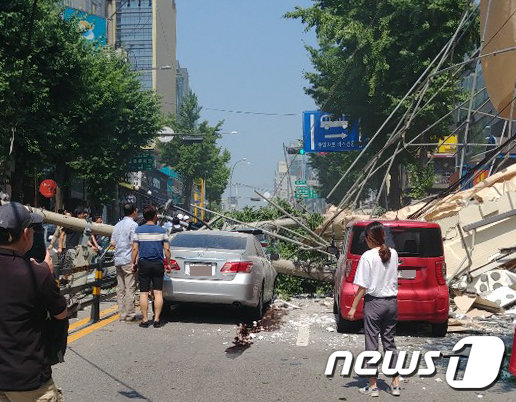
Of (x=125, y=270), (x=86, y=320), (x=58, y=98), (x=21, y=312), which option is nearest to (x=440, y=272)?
(x=125, y=270)

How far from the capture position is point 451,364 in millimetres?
8398

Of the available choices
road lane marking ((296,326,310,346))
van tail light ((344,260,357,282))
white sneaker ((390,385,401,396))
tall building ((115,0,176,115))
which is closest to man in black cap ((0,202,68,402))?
white sneaker ((390,385,401,396))

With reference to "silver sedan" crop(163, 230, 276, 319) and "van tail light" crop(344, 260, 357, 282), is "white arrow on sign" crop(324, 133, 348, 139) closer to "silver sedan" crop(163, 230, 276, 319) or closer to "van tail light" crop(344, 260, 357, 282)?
"silver sedan" crop(163, 230, 276, 319)

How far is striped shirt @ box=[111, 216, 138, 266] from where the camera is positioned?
11570mm

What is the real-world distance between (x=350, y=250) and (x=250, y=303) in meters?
1.78

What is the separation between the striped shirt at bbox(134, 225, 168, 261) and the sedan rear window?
2.66 ft

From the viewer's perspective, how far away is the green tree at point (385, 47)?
28.7m

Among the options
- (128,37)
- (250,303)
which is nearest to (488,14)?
(250,303)

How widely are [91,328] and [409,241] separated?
4623mm

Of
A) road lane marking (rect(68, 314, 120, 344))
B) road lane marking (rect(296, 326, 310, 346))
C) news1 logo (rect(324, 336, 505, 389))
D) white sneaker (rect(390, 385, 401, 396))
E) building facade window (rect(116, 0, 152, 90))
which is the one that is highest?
building facade window (rect(116, 0, 152, 90))

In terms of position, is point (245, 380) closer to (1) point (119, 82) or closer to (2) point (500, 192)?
(2) point (500, 192)

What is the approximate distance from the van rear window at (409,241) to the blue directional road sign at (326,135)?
78.5 feet

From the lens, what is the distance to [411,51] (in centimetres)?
2944

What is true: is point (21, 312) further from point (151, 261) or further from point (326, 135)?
point (326, 135)
